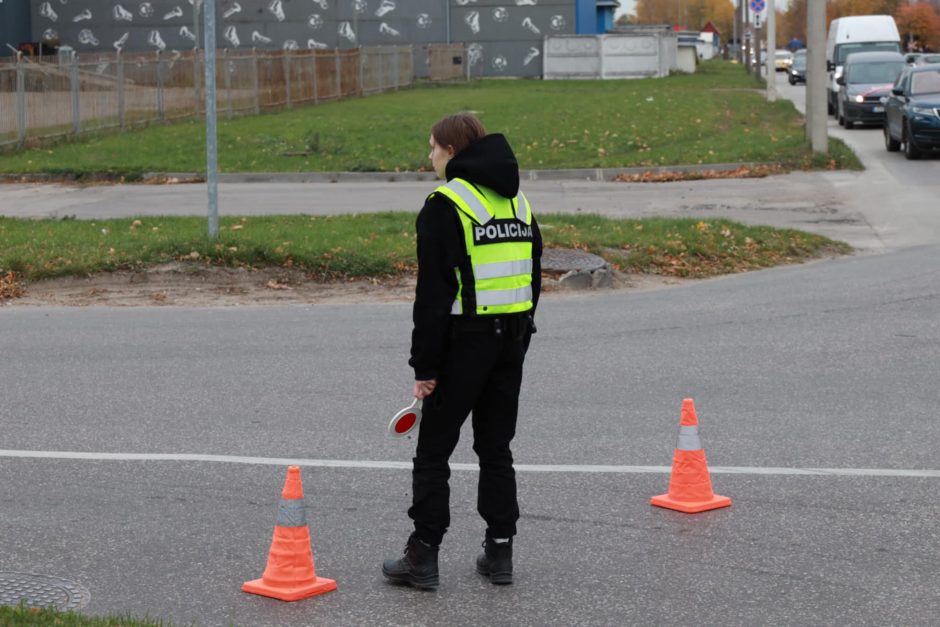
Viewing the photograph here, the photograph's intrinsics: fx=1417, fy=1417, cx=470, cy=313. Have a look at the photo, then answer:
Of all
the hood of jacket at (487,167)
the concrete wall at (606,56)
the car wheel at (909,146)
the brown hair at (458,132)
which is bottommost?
the hood of jacket at (487,167)

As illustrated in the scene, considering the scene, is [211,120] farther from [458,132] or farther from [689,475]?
[458,132]

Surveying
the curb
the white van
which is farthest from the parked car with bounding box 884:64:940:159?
the white van

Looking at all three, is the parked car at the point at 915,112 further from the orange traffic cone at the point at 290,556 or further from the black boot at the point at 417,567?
the orange traffic cone at the point at 290,556

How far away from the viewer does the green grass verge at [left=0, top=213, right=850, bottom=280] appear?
1412 centimetres

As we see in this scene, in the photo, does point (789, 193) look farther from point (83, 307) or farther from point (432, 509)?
point (432, 509)

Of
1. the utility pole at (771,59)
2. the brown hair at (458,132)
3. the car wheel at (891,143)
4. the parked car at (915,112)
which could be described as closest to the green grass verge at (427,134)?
the utility pole at (771,59)

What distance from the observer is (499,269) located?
5395 mm

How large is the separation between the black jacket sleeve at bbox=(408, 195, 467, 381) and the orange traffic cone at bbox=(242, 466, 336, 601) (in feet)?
2.12

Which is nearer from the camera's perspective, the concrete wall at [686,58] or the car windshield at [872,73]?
the car windshield at [872,73]

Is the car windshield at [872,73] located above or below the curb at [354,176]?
above

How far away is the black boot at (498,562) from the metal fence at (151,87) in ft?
83.5

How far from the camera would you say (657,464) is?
7.14 m

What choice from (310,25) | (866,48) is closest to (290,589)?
(866,48)

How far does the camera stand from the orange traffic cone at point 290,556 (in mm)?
5242
